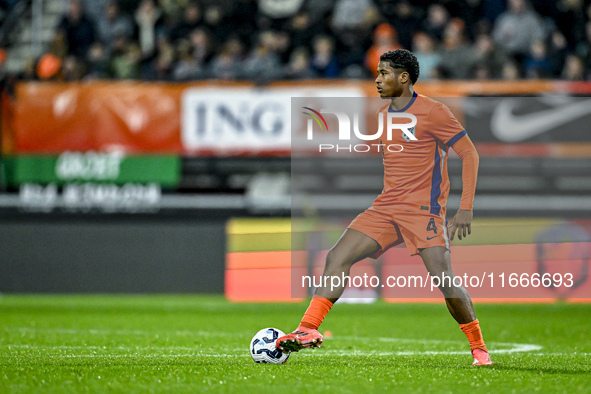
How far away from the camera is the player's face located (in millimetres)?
5973

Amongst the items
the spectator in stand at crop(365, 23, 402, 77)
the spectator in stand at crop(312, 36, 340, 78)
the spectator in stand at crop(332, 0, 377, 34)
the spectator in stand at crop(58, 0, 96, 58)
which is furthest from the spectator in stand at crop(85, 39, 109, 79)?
the spectator in stand at crop(365, 23, 402, 77)

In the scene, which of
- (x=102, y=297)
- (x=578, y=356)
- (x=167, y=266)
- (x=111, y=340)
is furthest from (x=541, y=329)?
(x=102, y=297)

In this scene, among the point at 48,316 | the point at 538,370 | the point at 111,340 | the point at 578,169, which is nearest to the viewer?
the point at 538,370

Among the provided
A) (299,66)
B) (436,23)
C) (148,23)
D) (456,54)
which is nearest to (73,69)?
(148,23)

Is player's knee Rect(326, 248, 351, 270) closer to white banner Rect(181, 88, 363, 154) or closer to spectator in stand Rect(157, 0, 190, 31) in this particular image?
white banner Rect(181, 88, 363, 154)

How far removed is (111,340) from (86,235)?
5.94m

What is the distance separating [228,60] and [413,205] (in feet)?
27.3

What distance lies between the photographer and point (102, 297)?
543 inches

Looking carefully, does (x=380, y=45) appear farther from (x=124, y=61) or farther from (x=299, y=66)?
(x=124, y=61)

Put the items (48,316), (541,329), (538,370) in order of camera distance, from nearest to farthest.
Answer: (538,370), (541,329), (48,316)

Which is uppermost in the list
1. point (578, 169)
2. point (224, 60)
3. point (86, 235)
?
point (224, 60)

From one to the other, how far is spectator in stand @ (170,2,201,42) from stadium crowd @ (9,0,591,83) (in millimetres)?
16

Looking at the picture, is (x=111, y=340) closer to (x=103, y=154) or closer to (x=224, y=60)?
(x=103, y=154)

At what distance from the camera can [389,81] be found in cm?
597
